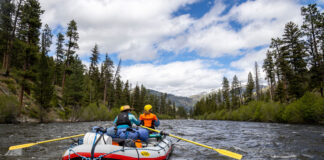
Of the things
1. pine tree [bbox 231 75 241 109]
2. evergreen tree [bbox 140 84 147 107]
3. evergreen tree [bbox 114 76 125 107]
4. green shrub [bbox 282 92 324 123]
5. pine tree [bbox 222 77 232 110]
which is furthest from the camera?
evergreen tree [bbox 140 84 147 107]

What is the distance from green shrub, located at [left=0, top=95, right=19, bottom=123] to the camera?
2080cm

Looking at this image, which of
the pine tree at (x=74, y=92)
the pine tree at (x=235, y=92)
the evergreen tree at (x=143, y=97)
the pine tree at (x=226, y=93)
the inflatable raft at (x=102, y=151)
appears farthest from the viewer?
the evergreen tree at (x=143, y=97)

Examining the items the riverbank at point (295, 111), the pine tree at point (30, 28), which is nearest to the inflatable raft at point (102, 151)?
the riverbank at point (295, 111)

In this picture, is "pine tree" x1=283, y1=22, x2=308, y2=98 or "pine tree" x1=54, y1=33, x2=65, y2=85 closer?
"pine tree" x1=283, y1=22, x2=308, y2=98

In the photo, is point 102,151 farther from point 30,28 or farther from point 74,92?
point 74,92

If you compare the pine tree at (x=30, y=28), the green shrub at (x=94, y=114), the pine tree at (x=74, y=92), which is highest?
the pine tree at (x=30, y=28)

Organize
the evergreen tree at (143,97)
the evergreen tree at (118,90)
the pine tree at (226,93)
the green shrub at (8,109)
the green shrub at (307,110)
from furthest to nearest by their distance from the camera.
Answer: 1. the evergreen tree at (143,97)
2. the pine tree at (226,93)
3. the evergreen tree at (118,90)
4. the green shrub at (307,110)
5. the green shrub at (8,109)

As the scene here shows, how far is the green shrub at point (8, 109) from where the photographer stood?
2080 cm

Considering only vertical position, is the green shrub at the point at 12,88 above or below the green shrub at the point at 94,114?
above

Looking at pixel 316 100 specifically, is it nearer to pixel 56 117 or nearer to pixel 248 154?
pixel 248 154

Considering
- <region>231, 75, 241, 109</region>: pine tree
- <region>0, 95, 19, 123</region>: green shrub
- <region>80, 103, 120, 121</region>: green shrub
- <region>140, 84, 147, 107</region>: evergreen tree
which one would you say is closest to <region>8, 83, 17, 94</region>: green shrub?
<region>0, 95, 19, 123</region>: green shrub

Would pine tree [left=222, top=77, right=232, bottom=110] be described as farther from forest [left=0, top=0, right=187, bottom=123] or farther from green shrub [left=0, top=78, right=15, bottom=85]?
green shrub [left=0, top=78, right=15, bottom=85]

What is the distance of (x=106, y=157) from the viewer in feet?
17.3

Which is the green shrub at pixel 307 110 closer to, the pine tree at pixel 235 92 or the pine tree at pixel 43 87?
the pine tree at pixel 43 87
